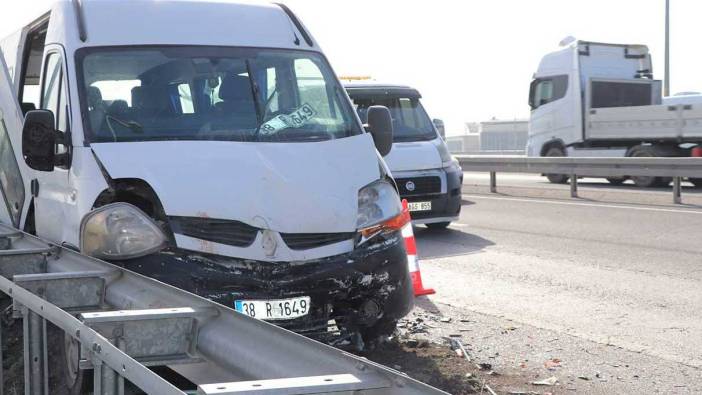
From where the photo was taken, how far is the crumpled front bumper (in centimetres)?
508

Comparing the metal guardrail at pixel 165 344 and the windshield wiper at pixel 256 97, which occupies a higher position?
the windshield wiper at pixel 256 97

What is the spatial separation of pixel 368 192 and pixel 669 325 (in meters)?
3.05

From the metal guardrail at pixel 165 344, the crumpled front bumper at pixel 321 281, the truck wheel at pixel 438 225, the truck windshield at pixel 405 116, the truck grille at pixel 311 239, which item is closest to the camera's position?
the metal guardrail at pixel 165 344

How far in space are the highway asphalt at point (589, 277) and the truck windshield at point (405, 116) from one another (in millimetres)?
1473

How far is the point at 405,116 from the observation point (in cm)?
1382

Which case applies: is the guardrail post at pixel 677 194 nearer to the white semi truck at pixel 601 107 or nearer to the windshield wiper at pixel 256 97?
the white semi truck at pixel 601 107

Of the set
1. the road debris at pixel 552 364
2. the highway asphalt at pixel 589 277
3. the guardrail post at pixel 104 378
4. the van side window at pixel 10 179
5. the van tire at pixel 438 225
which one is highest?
the van side window at pixel 10 179

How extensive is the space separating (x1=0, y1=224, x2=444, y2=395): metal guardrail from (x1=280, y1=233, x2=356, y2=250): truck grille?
1.23m

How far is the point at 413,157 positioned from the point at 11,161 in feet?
21.6

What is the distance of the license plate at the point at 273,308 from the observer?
5.11 metres

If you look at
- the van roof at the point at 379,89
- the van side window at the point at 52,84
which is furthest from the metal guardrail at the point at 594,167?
the van side window at the point at 52,84

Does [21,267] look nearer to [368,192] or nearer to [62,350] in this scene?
[62,350]

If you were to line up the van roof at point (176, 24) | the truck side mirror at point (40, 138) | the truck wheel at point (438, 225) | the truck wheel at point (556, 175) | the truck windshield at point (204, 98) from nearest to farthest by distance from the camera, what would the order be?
1. the truck side mirror at point (40, 138)
2. the truck windshield at point (204, 98)
3. the van roof at point (176, 24)
4. the truck wheel at point (438, 225)
5. the truck wheel at point (556, 175)

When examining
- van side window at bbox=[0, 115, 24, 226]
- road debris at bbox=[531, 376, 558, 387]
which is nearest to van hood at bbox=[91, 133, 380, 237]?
road debris at bbox=[531, 376, 558, 387]
